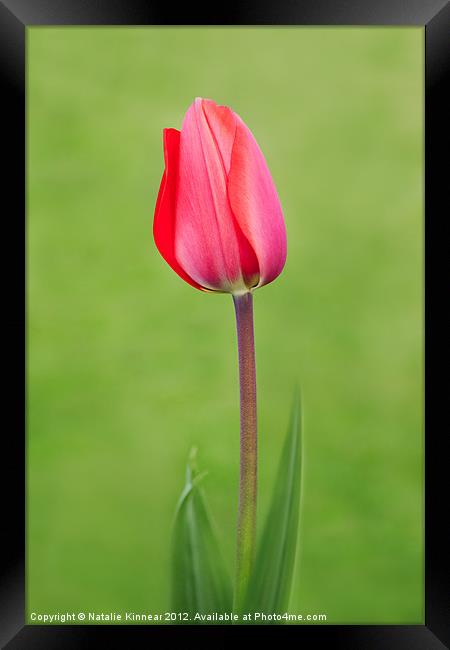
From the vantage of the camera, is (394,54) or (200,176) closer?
(200,176)

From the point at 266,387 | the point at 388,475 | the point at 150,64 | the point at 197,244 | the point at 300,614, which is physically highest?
the point at 150,64

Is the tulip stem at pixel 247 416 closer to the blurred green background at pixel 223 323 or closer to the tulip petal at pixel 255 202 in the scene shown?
the tulip petal at pixel 255 202

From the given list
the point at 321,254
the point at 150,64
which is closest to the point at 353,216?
the point at 321,254

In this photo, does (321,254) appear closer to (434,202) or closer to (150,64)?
(434,202)

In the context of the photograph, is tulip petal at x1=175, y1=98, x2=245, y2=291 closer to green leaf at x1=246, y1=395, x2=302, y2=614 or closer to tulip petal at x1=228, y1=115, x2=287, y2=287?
tulip petal at x1=228, y1=115, x2=287, y2=287

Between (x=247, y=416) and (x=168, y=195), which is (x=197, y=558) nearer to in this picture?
(x=247, y=416)

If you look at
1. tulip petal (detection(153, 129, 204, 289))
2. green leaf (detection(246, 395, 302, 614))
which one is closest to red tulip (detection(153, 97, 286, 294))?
tulip petal (detection(153, 129, 204, 289))

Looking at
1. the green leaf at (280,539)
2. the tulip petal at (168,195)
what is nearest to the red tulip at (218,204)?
the tulip petal at (168,195)
